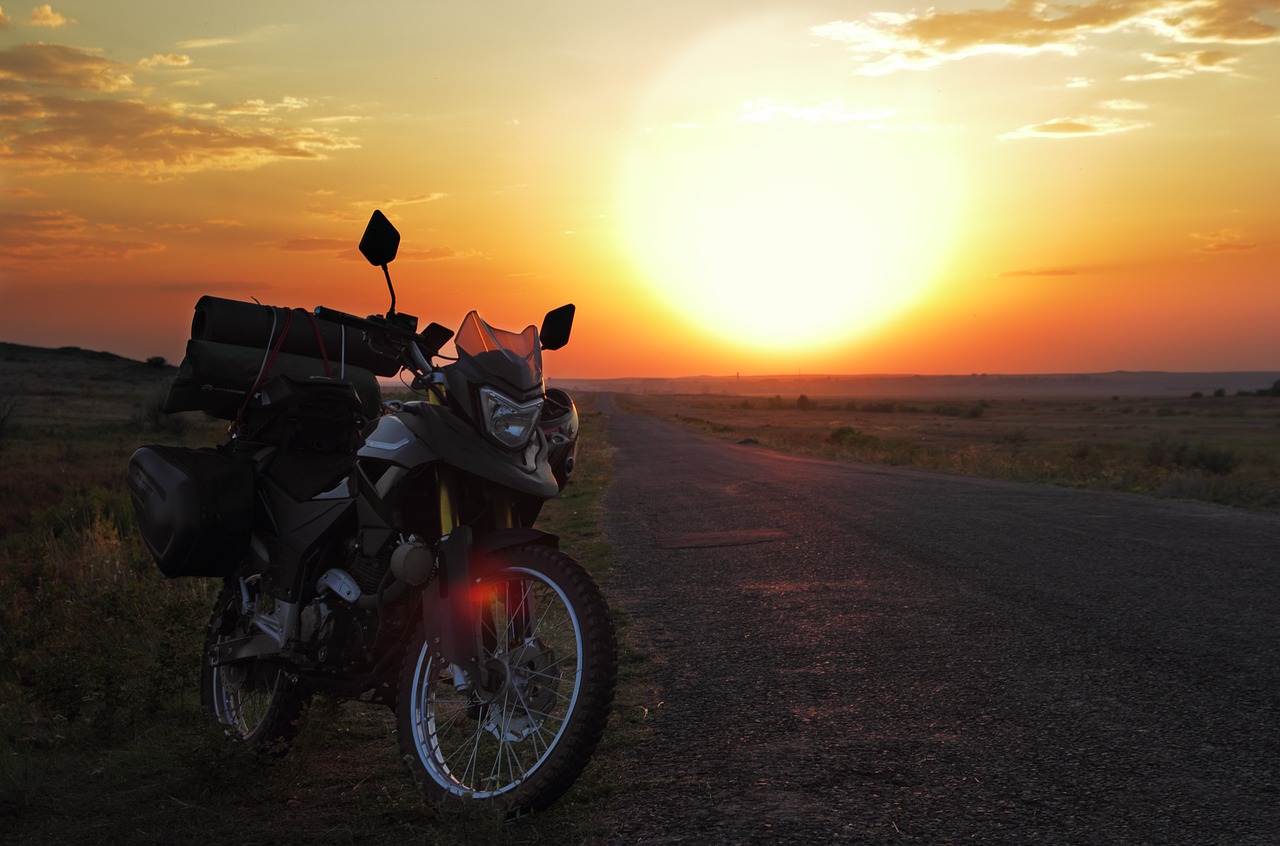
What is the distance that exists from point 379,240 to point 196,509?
5.16 ft

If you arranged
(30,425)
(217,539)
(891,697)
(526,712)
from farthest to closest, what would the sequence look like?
(30,425) → (891,697) → (217,539) → (526,712)

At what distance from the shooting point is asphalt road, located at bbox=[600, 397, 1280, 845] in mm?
3816

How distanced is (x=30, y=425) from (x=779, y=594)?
47745 millimetres

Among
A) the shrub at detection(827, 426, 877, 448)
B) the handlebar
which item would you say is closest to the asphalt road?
the handlebar

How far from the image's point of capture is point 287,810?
4.29 meters

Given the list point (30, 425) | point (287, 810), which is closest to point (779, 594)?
point (287, 810)

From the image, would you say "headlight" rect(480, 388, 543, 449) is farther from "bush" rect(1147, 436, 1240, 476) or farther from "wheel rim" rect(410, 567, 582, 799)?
"bush" rect(1147, 436, 1240, 476)

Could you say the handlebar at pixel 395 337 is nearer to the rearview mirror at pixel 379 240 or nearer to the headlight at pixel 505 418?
the rearview mirror at pixel 379 240

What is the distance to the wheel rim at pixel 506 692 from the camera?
3805 mm

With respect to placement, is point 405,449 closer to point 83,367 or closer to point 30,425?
point 30,425

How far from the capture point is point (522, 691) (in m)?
3.84

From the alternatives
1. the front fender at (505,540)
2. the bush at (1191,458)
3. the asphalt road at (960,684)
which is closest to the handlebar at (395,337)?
the front fender at (505,540)

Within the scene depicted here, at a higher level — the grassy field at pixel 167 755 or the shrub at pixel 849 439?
the grassy field at pixel 167 755

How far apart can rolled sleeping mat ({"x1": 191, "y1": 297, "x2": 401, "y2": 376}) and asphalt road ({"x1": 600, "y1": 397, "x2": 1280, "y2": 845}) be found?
93.3 inches
